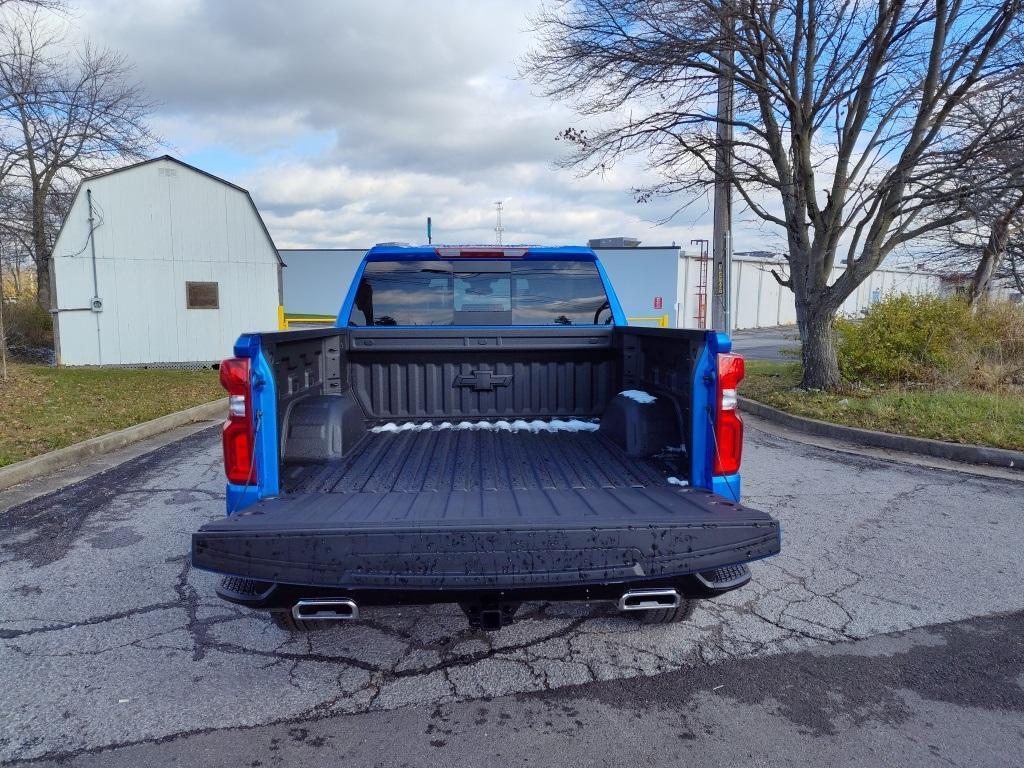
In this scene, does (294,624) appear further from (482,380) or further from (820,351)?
(820,351)

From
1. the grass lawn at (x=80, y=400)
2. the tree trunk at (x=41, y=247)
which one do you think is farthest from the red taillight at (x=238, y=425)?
the tree trunk at (x=41, y=247)

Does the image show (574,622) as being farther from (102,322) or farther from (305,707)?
(102,322)

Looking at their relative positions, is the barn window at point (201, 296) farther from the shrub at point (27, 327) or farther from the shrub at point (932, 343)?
the shrub at point (932, 343)

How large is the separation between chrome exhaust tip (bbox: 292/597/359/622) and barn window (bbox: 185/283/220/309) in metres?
15.7

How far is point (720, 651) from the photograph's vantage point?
346 cm

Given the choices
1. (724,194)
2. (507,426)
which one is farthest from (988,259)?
(507,426)

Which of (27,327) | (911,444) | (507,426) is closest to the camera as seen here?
(507,426)

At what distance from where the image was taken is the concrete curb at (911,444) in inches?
292

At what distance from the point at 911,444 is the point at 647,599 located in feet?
22.4

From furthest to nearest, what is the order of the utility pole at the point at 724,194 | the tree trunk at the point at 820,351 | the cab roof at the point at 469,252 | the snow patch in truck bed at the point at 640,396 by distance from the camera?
the tree trunk at the point at 820,351 < the utility pole at the point at 724,194 < the cab roof at the point at 469,252 < the snow patch in truck bed at the point at 640,396

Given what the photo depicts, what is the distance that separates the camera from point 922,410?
30.6ft

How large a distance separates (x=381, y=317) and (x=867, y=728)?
377 cm

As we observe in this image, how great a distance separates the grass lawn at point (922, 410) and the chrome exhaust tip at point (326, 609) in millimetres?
7783

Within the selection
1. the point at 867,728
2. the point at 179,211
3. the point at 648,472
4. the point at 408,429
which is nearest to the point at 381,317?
the point at 408,429
